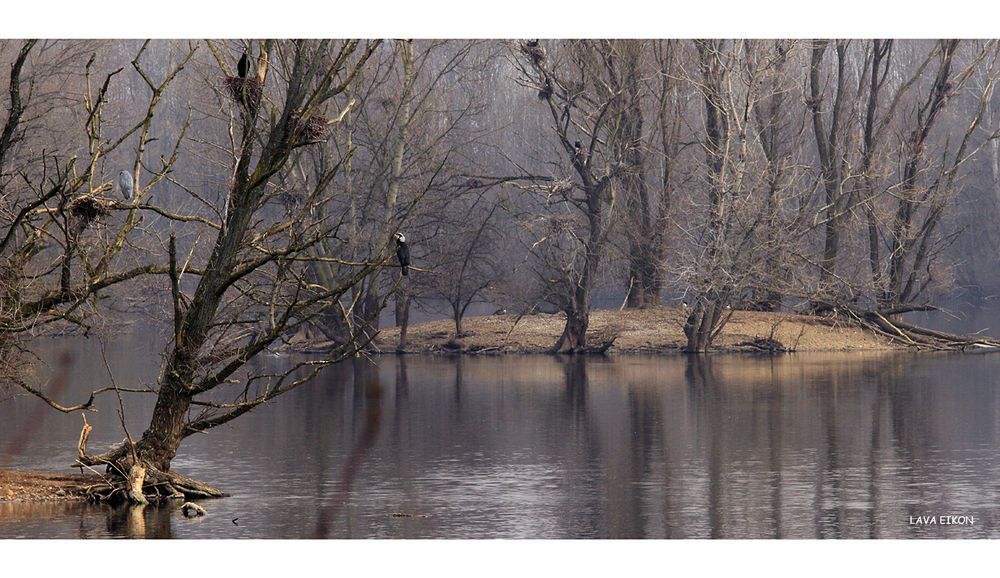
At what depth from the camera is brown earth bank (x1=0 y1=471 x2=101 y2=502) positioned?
15.6 m

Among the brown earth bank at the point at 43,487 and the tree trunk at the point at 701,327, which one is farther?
the tree trunk at the point at 701,327

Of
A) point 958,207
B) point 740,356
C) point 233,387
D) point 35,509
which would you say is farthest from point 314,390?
point 958,207

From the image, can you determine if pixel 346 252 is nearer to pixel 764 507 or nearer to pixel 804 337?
pixel 804 337

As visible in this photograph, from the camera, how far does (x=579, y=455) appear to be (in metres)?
19.6

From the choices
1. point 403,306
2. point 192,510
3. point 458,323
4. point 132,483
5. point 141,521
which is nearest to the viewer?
point 141,521

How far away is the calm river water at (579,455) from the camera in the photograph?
14414mm

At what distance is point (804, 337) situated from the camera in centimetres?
3812

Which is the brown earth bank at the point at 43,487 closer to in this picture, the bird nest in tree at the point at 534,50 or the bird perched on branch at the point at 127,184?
the bird perched on branch at the point at 127,184

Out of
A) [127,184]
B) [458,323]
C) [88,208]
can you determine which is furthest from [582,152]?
[88,208]

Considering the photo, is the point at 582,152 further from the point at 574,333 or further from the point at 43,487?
the point at 43,487

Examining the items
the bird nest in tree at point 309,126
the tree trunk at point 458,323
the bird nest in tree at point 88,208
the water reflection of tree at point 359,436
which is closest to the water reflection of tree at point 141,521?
the water reflection of tree at point 359,436

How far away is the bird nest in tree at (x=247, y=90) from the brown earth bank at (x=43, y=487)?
4636 mm

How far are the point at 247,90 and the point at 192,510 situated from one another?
4593 millimetres

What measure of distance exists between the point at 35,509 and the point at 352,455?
18.3 feet
